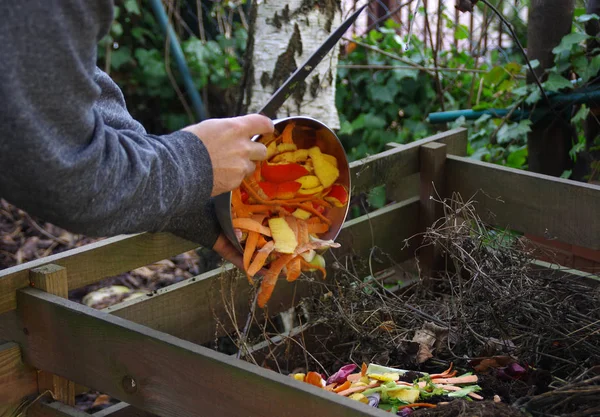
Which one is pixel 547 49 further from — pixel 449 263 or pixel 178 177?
pixel 178 177

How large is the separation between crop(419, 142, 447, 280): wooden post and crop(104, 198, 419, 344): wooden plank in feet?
0.29

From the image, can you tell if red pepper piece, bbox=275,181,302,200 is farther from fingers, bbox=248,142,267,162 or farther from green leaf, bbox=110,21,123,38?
green leaf, bbox=110,21,123,38

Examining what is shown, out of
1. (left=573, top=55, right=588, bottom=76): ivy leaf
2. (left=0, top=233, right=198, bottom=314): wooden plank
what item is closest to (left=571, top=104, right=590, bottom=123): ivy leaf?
(left=573, top=55, right=588, bottom=76): ivy leaf

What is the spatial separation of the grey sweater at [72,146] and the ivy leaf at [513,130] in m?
1.97

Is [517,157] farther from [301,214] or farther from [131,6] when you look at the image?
[131,6]

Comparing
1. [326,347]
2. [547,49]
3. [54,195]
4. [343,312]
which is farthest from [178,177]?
[547,49]

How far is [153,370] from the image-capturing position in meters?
1.67

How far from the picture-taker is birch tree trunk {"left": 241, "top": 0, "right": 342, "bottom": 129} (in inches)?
126

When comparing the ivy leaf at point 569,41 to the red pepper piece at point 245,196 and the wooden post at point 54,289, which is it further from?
the wooden post at point 54,289

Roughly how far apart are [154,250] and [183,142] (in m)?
0.80

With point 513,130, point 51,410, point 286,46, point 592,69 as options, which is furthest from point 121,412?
point 592,69

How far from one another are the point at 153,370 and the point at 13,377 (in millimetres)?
475

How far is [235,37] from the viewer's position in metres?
5.86

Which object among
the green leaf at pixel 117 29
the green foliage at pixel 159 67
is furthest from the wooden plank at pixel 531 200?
the green leaf at pixel 117 29
